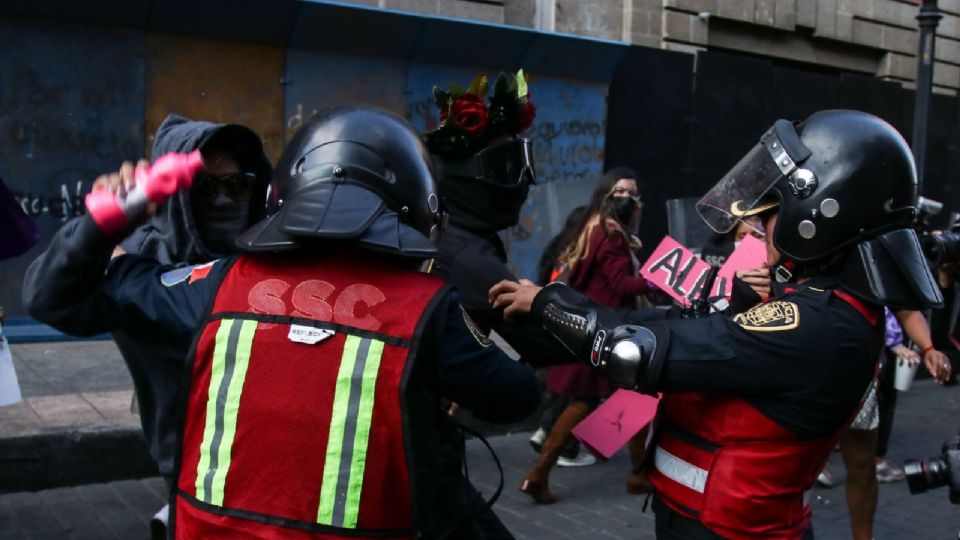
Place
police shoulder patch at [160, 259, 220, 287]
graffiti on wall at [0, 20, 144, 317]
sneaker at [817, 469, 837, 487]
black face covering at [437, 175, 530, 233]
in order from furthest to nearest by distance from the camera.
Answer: graffiti on wall at [0, 20, 144, 317] → sneaker at [817, 469, 837, 487] → black face covering at [437, 175, 530, 233] → police shoulder patch at [160, 259, 220, 287]

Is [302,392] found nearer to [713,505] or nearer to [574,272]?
[713,505]

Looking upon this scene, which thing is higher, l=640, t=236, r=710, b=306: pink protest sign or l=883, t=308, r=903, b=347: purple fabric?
l=640, t=236, r=710, b=306: pink protest sign

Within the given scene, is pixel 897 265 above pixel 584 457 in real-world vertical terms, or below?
above

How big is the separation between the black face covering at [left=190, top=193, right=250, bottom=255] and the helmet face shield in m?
1.42

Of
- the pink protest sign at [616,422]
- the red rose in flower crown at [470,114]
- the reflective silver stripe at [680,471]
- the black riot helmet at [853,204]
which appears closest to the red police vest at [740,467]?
the reflective silver stripe at [680,471]

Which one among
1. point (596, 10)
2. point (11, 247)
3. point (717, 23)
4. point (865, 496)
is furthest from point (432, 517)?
point (717, 23)

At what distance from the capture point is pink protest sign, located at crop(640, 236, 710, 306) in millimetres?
4629

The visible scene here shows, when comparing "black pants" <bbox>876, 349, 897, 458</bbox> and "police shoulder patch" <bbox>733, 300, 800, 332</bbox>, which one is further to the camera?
"black pants" <bbox>876, 349, 897, 458</bbox>

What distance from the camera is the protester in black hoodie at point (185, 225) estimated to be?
2.70 m

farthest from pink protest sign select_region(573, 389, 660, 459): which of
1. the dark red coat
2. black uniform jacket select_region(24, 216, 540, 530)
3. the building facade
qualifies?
the building facade

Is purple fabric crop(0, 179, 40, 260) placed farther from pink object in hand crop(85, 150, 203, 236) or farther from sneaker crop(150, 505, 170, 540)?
pink object in hand crop(85, 150, 203, 236)

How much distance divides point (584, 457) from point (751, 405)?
4.38 metres

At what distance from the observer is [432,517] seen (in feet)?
Result: 6.66

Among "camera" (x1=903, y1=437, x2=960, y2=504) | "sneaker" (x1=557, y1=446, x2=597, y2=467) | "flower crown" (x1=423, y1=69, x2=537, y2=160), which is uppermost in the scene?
"flower crown" (x1=423, y1=69, x2=537, y2=160)
